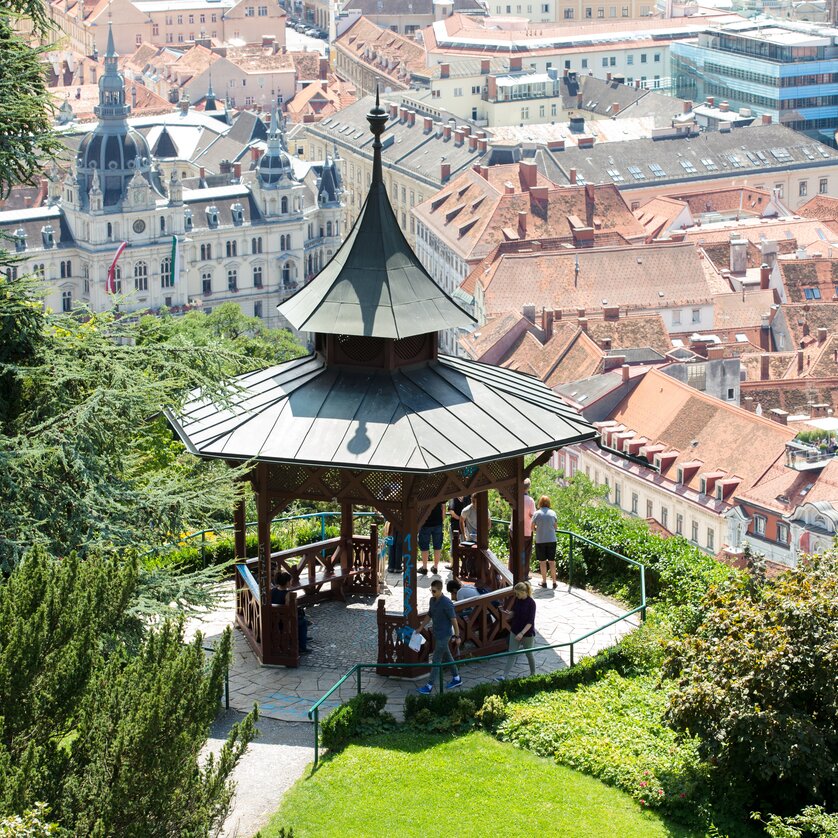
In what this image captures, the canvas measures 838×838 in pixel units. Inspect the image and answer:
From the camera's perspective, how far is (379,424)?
25781 millimetres

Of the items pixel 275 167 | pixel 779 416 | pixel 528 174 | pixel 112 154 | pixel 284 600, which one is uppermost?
pixel 284 600

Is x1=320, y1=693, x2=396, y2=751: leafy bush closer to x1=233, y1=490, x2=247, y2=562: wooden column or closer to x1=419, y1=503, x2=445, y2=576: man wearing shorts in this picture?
x1=233, y1=490, x2=247, y2=562: wooden column

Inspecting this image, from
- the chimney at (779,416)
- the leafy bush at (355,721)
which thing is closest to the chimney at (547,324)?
the chimney at (779,416)

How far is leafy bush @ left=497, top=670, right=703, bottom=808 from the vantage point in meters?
22.3

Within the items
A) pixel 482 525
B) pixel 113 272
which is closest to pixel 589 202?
pixel 113 272

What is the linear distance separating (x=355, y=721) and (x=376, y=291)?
6661mm

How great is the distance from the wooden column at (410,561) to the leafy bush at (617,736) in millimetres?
2187

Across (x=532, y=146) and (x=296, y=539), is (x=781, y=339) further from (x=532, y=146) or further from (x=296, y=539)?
(x=296, y=539)

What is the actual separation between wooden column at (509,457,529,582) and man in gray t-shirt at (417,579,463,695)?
2.24 meters

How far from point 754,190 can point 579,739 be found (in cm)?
13693

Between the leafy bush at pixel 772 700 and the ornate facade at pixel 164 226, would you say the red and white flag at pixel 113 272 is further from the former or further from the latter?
the leafy bush at pixel 772 700

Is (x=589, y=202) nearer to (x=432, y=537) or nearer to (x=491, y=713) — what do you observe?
(x=432, y=537)

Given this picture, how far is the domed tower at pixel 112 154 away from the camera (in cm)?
15738

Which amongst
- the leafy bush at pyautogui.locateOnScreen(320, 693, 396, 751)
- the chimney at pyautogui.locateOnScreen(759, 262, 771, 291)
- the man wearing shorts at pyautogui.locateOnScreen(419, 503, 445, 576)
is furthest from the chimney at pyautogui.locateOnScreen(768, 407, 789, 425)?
the leafy bush at pyautogui.locateOnScreen(320, 693, 396, 751)
